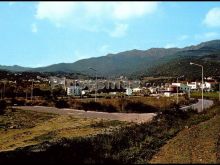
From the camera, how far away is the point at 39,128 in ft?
141

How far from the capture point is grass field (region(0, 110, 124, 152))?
34312 millimetres

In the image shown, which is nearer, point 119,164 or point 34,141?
point 119,164

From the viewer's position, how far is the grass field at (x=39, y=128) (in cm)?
3431

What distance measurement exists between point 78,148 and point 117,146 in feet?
9.19

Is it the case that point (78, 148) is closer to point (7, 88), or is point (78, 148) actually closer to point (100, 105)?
point (100, 105)

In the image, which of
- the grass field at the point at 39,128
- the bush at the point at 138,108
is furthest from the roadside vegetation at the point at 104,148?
the bush at the point at 138,108

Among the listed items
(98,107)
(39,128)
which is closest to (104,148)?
(39,128)

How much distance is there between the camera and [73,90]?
609ft

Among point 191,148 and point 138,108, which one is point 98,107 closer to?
point 138,108

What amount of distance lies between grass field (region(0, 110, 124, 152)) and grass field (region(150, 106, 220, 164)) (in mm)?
8078

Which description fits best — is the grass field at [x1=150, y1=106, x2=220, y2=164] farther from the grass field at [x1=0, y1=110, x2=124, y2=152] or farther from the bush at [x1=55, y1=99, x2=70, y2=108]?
the bush at [x1=55, y1=99, x2=70, y2=108]

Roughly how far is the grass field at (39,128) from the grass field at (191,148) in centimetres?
808

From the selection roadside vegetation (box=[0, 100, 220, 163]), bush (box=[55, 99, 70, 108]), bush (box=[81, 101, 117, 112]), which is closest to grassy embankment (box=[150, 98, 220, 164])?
roadside vegetation (box=[0, 100, 220, 163])

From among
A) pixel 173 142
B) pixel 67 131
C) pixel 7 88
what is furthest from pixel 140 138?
pixel 7 88
